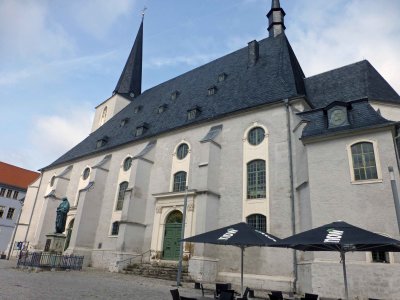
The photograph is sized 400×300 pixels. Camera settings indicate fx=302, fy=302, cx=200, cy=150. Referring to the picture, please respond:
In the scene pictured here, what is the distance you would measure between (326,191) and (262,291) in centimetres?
541

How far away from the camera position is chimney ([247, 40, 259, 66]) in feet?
78.0

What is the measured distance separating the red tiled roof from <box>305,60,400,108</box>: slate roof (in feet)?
147

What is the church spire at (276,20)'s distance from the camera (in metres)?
27.5

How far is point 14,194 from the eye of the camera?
4609 cm

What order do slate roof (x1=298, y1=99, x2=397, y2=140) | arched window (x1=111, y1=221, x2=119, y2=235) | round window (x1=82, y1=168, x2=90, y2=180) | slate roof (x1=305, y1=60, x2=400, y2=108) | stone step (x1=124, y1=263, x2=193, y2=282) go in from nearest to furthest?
1. slate roof (x1=298, y1=99, x2=397, y2=140)
2. stone step (x1=124, y1=263, x2=193, y2=282)
3. slate roof (x1=305, y1=60, x2=400, y2=108)
4. arched window (x1=111, y1=221, x2=119, y2=235)
5. round window (x1=82, y1=168, x2=90, y2=180)

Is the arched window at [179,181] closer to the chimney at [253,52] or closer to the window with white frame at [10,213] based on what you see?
the chimney at [253,52]

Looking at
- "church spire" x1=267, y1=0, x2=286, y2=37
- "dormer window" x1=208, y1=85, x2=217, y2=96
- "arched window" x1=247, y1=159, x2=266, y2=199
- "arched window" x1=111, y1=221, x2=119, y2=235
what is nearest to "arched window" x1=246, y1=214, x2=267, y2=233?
"arched window" x1=247, y1=159, x2=266, y2=199

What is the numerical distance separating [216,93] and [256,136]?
6493 millimetres

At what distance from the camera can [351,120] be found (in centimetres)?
1421

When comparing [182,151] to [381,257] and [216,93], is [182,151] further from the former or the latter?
[381,257]

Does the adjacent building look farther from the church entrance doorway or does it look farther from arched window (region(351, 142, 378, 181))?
arched window (region(351, 142, 378, 181))

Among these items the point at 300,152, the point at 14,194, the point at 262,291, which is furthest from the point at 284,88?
the point at 14,194

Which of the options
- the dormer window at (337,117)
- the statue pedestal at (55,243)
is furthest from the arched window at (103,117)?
the dormer window at (337,117)

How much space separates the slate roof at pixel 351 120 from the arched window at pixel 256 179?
11.5 feet
